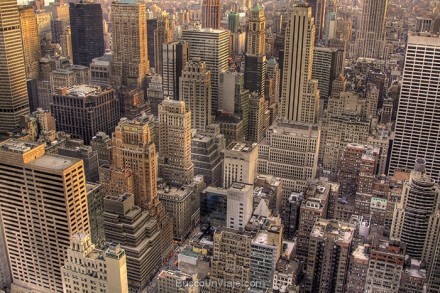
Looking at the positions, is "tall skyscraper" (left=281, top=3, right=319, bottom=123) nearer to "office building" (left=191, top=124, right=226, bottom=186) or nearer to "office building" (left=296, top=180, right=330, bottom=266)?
"office building" (left=191, top=124, right=226, bottom=186)

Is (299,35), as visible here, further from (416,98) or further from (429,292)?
(429,292)

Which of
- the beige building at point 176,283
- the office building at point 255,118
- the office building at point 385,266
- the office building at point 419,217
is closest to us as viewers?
the office building at point 385,266

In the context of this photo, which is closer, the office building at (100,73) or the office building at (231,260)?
the office building at (231,260)

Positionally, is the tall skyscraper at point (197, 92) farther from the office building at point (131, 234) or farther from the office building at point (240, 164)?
the office building at point (131, 234)

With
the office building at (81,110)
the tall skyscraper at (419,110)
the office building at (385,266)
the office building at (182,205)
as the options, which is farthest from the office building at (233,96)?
the office building at (385,266)

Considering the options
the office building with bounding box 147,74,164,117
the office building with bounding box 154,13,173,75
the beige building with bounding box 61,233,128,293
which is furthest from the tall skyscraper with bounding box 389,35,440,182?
the office building with bounding box 154,13,173,75

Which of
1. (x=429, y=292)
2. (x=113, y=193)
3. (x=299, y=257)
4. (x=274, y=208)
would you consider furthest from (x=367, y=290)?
(x=113, y=193)
